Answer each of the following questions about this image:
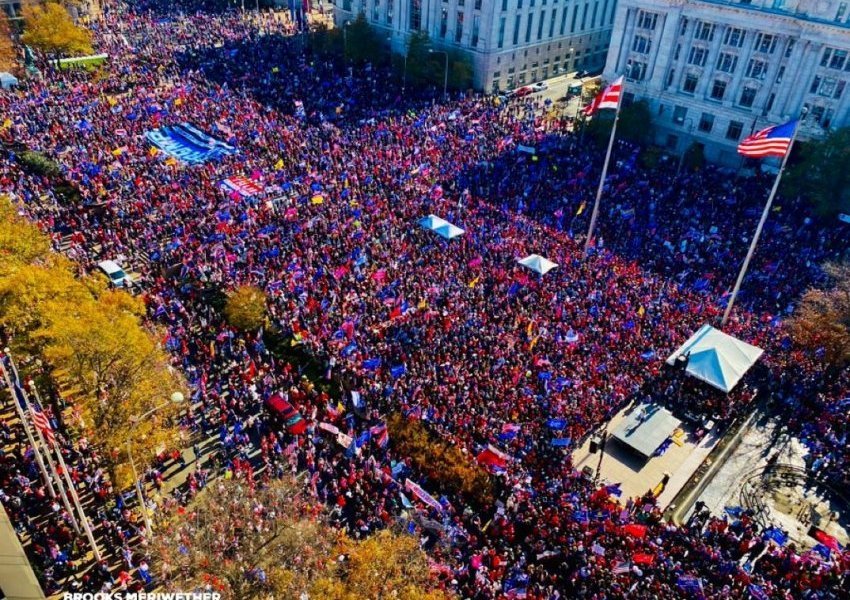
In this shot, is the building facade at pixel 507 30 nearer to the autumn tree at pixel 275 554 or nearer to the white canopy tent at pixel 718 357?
the white canopy tent at pixel 718 357

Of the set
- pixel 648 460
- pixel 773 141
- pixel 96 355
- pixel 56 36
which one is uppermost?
pixel 773 141

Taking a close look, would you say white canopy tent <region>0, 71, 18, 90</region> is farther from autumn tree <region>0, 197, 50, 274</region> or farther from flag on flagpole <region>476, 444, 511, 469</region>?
flag on flagpole <region>476, 444, 511, 469</region>

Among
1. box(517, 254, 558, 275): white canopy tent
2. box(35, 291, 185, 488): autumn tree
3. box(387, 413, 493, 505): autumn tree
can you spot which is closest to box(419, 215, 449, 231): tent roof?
box(517, 254, 558, 275): white canopy tent

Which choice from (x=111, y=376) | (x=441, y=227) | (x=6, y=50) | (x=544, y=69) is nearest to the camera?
(x=111, y=376)

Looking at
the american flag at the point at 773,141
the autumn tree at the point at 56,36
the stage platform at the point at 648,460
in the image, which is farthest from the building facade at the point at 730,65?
the autumn tree at the point at 56,36

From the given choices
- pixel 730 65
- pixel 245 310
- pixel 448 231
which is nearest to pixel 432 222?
pixel 448 231

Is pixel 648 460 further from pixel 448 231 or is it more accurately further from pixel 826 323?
pixel 448 231
